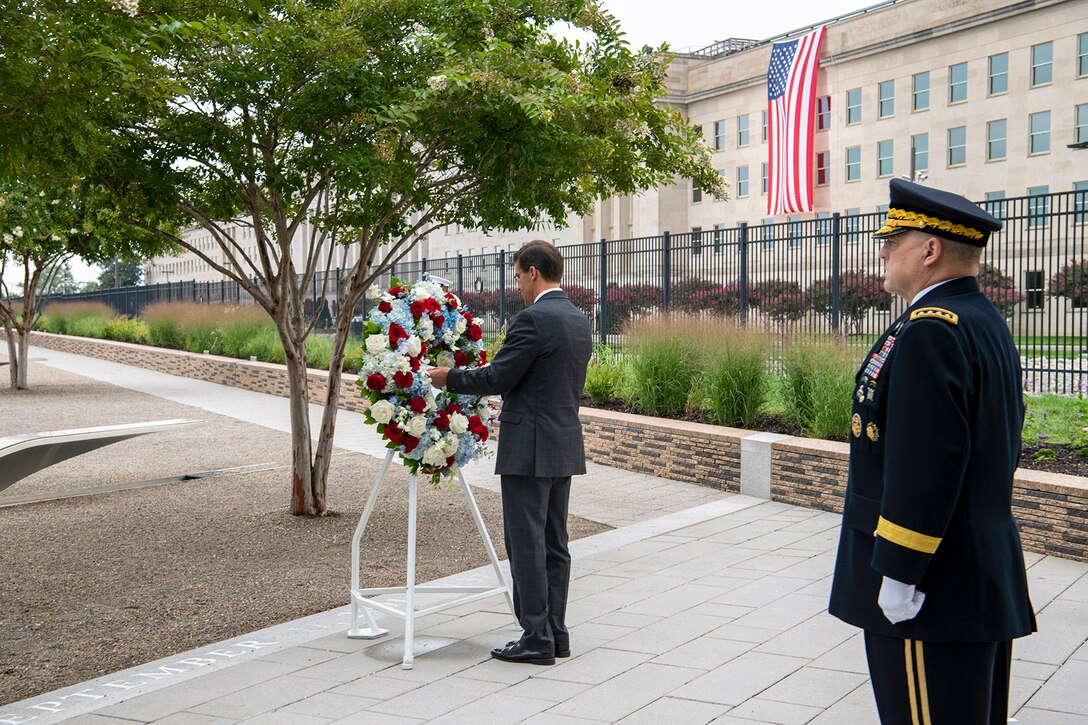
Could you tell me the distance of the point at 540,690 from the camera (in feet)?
16.1

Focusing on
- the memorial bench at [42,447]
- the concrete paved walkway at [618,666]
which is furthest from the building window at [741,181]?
the concrete paved walkway at [618,666]

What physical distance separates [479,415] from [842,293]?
1015 cm

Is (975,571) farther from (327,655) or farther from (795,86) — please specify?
(795,86)

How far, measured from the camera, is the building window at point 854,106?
59781 millimetres

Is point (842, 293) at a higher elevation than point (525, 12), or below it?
below

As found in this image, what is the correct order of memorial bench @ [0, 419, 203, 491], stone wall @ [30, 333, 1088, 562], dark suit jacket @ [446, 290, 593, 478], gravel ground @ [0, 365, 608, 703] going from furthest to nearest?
1. memorial bench @ [0, 419, 203, 491]
2. stone wall @ [30, 333, 1088, 562]
3. gravel ground @ [0, 365, 608, 703]
4. dark suit jacket @ [446, 290, 593, 478]

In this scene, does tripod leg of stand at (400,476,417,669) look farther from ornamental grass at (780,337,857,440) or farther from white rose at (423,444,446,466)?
ornamental grass at (780,337,857,440)

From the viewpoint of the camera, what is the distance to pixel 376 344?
5445 millimetres

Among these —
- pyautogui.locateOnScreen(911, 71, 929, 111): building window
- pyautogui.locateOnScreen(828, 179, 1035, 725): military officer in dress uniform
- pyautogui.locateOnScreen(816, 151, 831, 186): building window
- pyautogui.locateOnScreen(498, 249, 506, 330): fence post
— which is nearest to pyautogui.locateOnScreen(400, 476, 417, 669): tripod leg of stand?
→ pyautogui.locateOnScreen(828, 179, 1035, 725): military officer in dress uniform

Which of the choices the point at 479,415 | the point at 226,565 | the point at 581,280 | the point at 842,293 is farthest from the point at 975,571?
the point at 581,280

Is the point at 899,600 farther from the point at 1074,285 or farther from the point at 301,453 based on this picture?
the point at 1074,285

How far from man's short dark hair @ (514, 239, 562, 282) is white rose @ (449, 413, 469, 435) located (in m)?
0.86

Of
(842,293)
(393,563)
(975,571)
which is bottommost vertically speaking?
(393,563)

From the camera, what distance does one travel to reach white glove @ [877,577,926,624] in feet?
9.23
